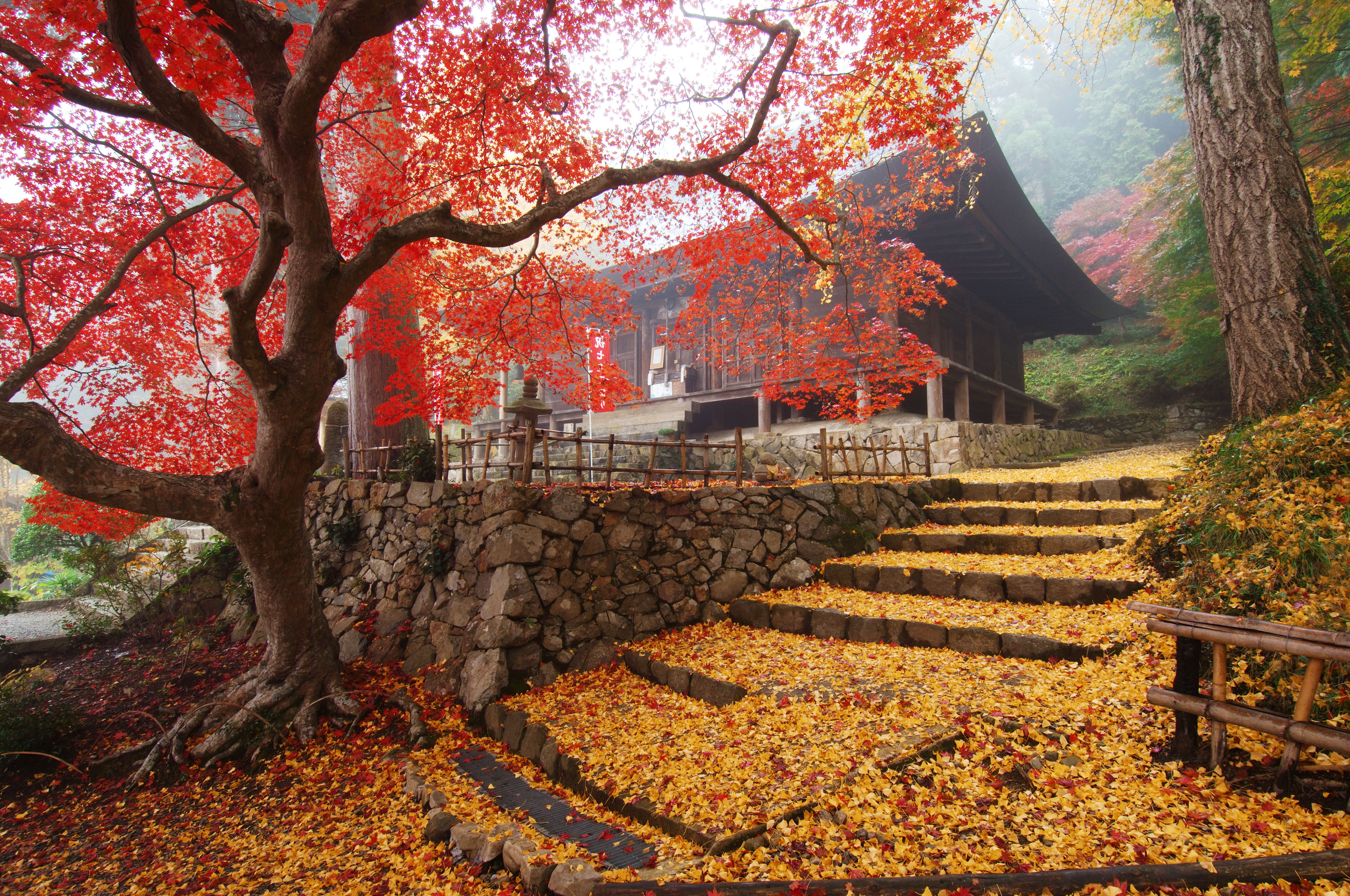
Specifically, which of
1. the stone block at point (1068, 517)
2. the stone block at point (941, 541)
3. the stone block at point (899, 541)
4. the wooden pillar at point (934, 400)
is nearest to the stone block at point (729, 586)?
the stone block at point (899, 541)

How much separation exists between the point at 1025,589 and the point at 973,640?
1.04 m

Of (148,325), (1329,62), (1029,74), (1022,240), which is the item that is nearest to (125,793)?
(148,325)

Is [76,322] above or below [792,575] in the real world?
above

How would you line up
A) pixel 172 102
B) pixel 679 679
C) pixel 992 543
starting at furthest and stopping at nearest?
pixel 992 543
pixel 679 679
pixel 172 102

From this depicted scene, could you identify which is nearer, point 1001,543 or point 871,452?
point 1001,543

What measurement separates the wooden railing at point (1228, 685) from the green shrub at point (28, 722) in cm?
839

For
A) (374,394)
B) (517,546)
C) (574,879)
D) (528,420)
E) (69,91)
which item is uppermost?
(69,91)

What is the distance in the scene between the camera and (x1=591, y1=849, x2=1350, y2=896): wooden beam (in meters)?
2.05

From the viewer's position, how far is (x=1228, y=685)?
9.75ft

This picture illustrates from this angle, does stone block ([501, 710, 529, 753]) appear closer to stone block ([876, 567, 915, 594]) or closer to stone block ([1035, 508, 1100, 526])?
stone block ([876, 567, 915, 594])

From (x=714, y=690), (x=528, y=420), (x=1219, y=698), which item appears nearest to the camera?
(x=1219, y=698)

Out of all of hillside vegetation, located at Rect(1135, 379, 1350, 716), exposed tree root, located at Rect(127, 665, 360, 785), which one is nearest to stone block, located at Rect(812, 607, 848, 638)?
hillside vegetation, located at Rect(1135, 379, 1350, 716)

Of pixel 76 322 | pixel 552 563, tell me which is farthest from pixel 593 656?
pixel 76 322

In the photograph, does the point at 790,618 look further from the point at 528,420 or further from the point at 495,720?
the point at 528,420
